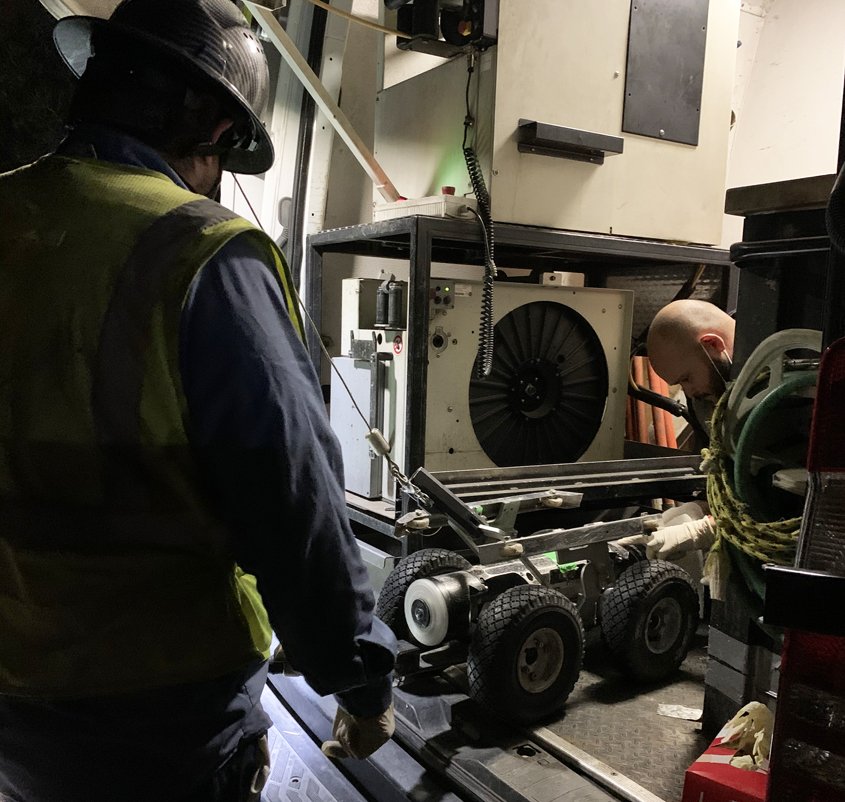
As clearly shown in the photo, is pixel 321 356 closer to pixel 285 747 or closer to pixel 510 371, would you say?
pixel 510 371

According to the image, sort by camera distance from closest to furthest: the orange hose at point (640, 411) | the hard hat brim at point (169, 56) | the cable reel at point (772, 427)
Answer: the hard hat brim at point (169, 56) → the cable reel at point (772, 427) → the orange hose at point (640, 411)

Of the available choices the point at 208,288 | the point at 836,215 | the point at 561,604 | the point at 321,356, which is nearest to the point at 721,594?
the point at 561,604

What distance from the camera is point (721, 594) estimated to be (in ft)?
5.68

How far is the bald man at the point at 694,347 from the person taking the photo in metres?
2.63

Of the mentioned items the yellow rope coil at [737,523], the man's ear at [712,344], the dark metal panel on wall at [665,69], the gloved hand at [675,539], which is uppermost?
the dark metal panel on wall at [665,69]

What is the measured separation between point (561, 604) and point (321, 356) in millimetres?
2060

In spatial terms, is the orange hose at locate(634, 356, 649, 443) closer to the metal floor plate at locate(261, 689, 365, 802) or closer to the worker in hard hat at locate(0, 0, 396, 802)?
the metal floor plate at locate(261, 689, 365, 802)

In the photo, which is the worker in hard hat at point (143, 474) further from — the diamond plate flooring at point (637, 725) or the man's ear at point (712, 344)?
the man's ear at point (712, 344)

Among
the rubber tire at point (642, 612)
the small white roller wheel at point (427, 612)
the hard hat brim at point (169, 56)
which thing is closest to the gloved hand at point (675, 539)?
the rubber tire at point (642, 612)

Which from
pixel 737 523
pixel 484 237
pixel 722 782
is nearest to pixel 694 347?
pixel 484 237

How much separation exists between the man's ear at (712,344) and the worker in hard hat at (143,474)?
1.95m

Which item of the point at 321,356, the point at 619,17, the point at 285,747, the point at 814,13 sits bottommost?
the point at 285,747

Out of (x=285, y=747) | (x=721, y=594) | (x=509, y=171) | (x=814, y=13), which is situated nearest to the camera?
(x=721, y=594)

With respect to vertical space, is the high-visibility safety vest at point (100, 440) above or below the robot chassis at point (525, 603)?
above
